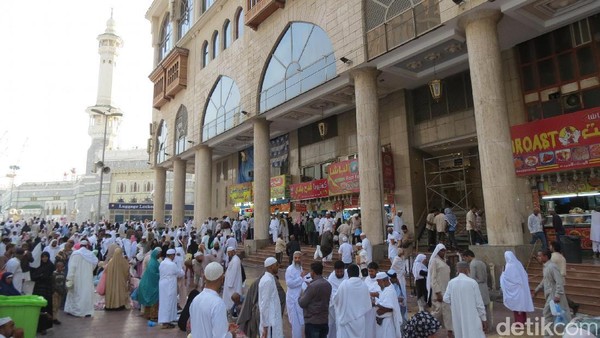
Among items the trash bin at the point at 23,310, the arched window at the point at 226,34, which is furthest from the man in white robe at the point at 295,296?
the arched window at the point at 226,34

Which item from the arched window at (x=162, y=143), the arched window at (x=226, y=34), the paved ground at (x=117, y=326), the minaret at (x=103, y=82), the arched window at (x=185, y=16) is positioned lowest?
the paved ground at (x=117, y=326)

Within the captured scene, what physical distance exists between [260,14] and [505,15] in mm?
11257

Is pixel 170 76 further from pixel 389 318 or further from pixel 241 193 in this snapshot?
pixel 389 318

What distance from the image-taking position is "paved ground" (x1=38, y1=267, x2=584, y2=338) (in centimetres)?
695

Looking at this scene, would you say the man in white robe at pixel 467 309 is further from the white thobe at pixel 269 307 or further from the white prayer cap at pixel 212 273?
the white prayer cap at pixel 212 273

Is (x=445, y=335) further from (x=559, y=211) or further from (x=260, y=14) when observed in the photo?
(x=260, y=14)

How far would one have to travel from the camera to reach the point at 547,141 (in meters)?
11.5

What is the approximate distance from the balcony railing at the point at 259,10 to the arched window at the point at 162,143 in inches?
545

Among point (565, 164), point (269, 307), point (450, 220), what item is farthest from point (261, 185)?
point (269, 307)

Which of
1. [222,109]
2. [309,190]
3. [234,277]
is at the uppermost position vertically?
[222,109]

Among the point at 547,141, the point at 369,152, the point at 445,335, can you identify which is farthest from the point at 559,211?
the point at 445,335

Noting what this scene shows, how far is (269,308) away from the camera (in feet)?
16.8

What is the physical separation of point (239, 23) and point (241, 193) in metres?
10.8

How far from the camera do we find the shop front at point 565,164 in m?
10.8
